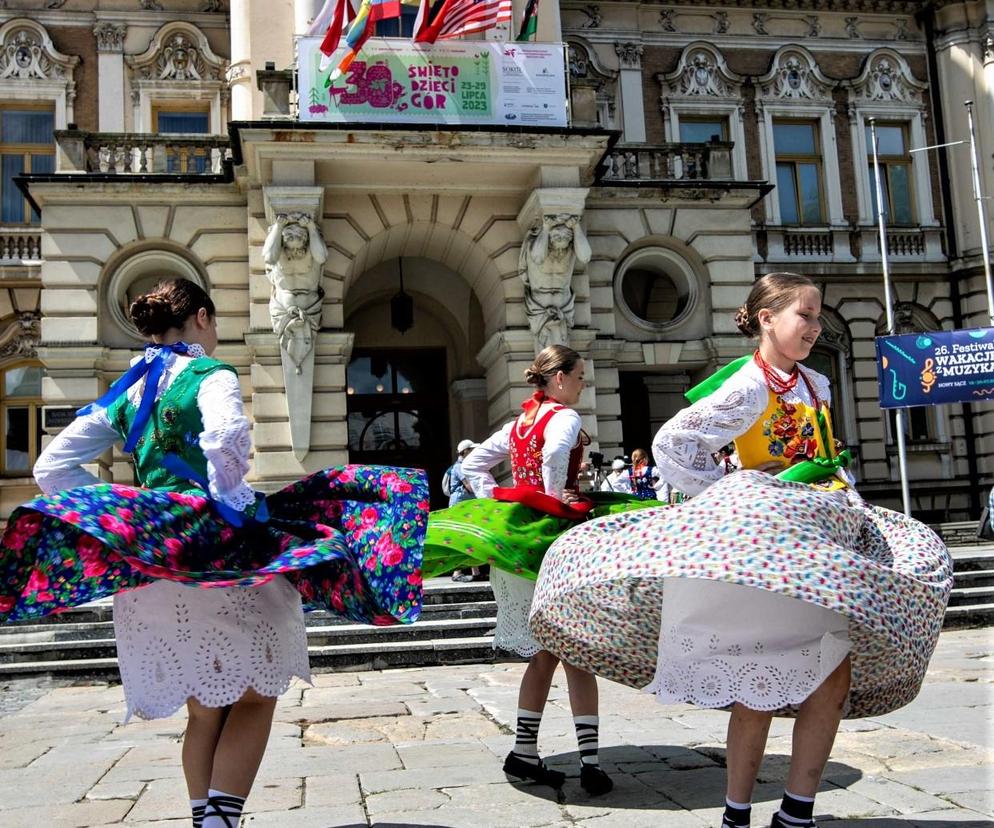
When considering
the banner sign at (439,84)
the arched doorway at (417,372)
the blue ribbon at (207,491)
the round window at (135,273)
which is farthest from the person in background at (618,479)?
the blue ribbon at (207,491)

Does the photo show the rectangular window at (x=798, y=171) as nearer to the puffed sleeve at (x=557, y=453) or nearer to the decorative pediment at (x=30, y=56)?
the decorative pediment at (x=30, y=56)

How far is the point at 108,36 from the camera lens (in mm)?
19781

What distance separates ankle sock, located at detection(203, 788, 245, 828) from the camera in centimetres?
342

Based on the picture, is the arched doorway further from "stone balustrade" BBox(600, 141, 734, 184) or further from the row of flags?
the row of flags

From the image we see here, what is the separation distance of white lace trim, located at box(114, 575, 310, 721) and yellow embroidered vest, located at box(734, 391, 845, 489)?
5.69ft

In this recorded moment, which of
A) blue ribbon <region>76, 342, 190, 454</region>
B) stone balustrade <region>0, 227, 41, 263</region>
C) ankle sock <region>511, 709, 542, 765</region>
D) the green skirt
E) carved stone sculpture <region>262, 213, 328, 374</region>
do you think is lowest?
ankle sock <region>511, 709, 542, 765</region>

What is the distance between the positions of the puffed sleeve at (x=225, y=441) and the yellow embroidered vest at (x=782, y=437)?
68.7 inches

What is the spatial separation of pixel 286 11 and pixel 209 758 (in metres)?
15.8

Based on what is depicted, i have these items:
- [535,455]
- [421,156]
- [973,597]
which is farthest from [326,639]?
[421,156]

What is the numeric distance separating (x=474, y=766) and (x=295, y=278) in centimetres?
1151

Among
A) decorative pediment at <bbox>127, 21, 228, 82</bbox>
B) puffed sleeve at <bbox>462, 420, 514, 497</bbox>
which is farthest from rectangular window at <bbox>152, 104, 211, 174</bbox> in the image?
puffed sleeve at <bbox>462, 420, 514, 497</bbox>

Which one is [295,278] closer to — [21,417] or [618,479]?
[618,479]

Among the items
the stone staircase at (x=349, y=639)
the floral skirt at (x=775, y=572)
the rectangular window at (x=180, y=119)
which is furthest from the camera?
the rectangular window at (x=180, y=119)

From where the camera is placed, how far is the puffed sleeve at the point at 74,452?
381 centimetres
